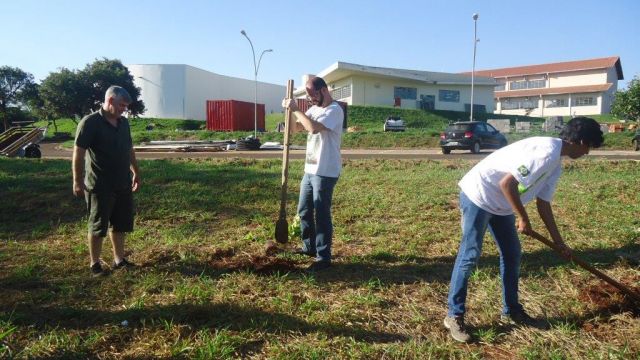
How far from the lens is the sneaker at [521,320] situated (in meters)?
3.15

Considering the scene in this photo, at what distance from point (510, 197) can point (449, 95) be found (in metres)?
42.7

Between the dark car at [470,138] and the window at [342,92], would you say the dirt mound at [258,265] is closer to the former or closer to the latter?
the dark car at [470,138]

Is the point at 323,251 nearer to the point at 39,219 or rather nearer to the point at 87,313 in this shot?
the point at 87,313

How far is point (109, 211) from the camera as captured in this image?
13.1 ft

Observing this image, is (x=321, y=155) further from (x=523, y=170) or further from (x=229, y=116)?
(x=229, y=116)

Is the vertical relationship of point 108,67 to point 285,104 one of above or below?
above

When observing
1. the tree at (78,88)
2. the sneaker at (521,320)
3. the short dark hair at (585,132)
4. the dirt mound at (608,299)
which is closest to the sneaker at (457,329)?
the sneaker at (521,320)

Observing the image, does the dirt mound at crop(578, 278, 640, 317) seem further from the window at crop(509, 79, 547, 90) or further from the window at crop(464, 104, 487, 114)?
the window at crop(509, 79, 547, 90)

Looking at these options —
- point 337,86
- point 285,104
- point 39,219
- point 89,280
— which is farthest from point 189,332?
point 337,86

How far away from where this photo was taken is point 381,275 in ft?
13.3

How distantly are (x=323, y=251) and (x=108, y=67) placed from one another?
44.1m

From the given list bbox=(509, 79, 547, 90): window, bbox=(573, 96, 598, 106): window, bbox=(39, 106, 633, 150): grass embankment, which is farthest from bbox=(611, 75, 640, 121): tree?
bbox=(509, 79, 547, 90): window

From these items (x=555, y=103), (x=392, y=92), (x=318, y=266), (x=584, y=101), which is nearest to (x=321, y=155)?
(x=318, y=266)

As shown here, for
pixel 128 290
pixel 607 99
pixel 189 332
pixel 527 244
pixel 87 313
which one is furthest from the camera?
pixel 607 99
